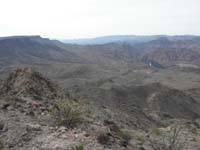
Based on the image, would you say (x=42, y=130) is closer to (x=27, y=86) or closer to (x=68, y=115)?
(x=68, y=115)

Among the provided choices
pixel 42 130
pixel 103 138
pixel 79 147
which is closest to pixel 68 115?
pixel 42 130

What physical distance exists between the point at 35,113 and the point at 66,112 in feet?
3.71

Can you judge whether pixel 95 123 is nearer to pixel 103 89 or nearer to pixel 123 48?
pixel 103 89

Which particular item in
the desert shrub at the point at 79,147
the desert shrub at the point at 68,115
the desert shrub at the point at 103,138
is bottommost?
the desert shrub at the point at 103,138

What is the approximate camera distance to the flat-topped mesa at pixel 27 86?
1108 centimetres

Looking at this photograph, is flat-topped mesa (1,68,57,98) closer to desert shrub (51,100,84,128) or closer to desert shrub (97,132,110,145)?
desert shrub (51,100,84,128)

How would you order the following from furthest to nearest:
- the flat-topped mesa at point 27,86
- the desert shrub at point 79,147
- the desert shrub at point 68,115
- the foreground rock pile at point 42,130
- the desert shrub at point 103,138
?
1. the flat-topped mesa at point 27,86
2. the desert shrub at point 68,115
3. the desert shrub at point 103,138
4. the foreground rock pile at point 42,130
5. the desert shrub at point 79,147

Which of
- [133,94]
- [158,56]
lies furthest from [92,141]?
[158,56]

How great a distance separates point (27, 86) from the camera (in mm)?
11375

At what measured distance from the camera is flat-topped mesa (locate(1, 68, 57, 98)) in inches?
436

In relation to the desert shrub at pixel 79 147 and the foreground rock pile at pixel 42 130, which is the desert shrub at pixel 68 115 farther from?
the desert shrub at pixel 79 147

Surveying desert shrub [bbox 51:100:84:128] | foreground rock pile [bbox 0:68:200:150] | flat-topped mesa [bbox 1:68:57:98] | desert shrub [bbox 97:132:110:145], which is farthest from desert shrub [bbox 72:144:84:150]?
flat-topped mesa [bbox 1:68:57:98]

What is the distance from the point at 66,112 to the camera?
8.44 meters

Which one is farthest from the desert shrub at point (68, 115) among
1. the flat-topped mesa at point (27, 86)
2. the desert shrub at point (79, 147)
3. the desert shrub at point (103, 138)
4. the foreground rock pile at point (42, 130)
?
the flat-topped mesa at point (27, 86)
